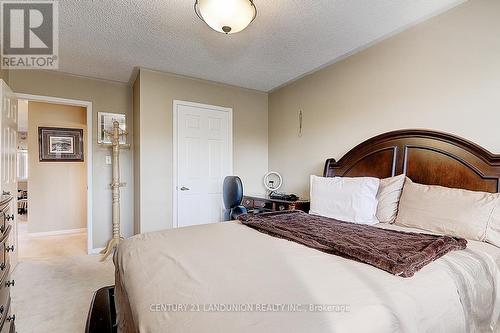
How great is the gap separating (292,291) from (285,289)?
1.1 inches

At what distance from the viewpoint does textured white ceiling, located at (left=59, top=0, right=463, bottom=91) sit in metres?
2.07

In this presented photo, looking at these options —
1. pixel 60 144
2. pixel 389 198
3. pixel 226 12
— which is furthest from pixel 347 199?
pixel 60 144

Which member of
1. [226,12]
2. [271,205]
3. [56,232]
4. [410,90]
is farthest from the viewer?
[56,232]

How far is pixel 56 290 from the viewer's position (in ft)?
8.04

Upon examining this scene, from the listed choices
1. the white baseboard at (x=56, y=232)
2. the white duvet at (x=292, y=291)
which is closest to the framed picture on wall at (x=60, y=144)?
the white baseboard at (x=56, y=232)

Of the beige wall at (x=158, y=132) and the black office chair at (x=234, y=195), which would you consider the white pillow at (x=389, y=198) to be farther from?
the beige wall at (x=158, y=132)

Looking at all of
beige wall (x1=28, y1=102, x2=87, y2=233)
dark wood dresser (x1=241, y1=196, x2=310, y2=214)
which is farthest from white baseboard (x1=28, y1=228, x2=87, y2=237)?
dark wood dresser (x1=241, y1=196, x2=310, y2=214)

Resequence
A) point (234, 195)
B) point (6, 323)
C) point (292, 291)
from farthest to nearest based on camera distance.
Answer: point (234, 195) → point (6, 323) → point (292, 291)

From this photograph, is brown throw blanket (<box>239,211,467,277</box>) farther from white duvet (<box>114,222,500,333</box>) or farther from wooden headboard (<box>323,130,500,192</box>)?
wooden headboard (<box>323,130,500,192</box>)

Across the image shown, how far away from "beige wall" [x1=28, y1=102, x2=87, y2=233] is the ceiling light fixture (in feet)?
13.2

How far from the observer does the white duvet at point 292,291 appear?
0.81 m

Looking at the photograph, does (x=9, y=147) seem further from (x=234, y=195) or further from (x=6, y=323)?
(x=234, y=195)

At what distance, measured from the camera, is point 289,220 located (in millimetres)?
2158

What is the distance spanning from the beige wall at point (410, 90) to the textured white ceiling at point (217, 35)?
0.19 meters
